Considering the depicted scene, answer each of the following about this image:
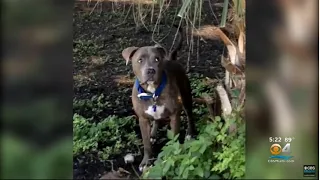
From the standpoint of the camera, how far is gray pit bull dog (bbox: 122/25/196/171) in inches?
171

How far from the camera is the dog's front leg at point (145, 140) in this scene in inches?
172

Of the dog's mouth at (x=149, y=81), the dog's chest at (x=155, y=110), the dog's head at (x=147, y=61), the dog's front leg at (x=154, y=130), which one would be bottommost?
the dog's front leg at (x=154, y=130)

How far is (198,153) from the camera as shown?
4309mm

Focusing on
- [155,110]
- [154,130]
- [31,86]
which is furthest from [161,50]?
[31,86]

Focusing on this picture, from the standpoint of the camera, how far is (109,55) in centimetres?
438

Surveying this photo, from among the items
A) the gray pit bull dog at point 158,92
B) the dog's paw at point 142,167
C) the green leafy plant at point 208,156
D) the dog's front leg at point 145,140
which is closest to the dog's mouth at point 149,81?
the gray pit bull dog at point 158,92

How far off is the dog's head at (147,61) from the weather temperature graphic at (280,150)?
28.7 inches

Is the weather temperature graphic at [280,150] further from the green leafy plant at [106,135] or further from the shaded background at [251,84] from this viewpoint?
the green leafy plant at [106,135]

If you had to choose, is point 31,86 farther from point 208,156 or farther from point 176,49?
point 208,156

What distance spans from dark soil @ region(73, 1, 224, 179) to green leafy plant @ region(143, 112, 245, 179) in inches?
5.6

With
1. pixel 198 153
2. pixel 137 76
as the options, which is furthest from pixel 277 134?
pixel 137 76

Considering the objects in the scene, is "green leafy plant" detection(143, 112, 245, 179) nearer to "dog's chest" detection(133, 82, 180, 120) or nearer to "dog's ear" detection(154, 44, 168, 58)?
"dog's chest" detection(133, 82, 180, 120)

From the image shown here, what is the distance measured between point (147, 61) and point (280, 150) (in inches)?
34.7

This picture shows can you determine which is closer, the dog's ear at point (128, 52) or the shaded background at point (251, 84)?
the shaded background at point (251, 84)
